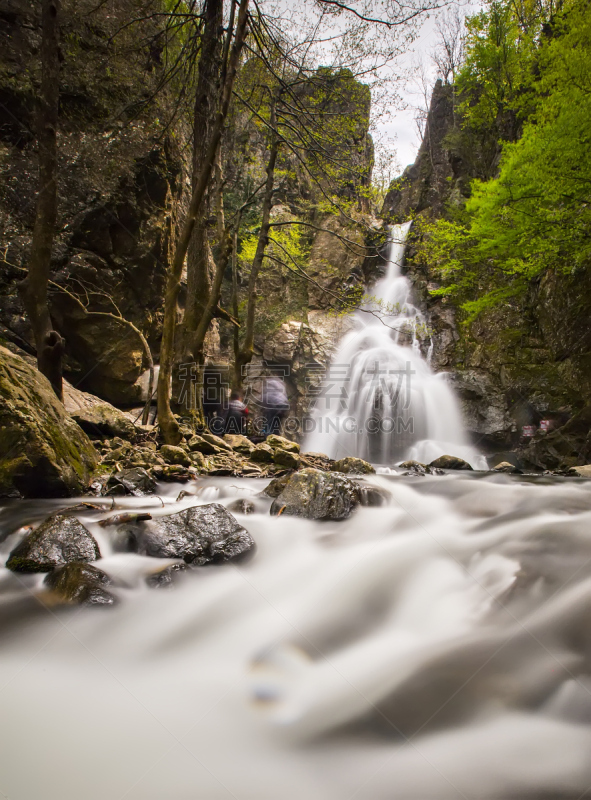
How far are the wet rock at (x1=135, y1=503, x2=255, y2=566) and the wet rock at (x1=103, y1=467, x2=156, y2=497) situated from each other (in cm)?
131

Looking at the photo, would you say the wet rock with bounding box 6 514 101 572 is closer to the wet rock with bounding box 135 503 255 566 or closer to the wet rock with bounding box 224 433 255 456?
the wet rock with bounding box 135 503 255 566

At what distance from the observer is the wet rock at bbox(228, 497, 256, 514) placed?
3803 millimetres

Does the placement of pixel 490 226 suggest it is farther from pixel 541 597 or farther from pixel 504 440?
pixel 541 597

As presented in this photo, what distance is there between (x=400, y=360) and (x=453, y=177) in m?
11.2

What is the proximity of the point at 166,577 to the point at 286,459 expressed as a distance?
3.65 m

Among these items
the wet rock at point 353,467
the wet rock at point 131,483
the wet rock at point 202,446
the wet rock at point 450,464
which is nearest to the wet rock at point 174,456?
the wet rock at point 202,446

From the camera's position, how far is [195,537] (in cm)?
287

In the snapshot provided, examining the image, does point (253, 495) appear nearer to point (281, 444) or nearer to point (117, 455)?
point (117, 455)

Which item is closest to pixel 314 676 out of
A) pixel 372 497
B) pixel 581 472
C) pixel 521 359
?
pixel 372 497

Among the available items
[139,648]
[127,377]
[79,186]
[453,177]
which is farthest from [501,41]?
[139,648]

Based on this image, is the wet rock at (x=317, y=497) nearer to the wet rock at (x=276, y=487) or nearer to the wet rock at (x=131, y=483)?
the wet rock at (x=276, y=487)

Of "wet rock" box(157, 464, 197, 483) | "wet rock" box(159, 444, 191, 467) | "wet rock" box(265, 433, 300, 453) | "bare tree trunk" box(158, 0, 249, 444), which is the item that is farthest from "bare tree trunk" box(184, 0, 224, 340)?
"wet rock" box(157, 464, 197, 483)

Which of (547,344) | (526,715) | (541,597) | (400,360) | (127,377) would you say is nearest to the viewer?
(526,715)

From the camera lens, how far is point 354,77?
646cm
